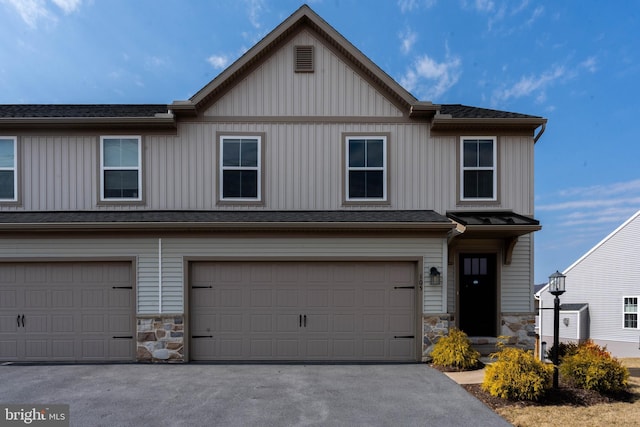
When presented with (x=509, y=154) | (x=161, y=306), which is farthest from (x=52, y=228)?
(x=509, y=154)

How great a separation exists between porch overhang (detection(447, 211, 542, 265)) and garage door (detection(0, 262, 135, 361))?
7503 millimetres

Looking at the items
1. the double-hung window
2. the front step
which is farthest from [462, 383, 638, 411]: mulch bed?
the double-hung window

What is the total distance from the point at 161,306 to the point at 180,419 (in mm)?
3481

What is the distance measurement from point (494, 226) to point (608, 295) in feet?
57.3

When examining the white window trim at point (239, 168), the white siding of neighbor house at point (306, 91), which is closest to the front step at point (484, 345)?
the white siding of neighbor house at point (306, 91)

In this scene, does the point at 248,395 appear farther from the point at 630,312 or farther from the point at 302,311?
the point at 630,312

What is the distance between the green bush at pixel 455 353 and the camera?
25.3 feet

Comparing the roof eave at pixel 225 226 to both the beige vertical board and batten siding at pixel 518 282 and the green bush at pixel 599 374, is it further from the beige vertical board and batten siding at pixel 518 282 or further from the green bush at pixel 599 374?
the green bush at pixel 599 374

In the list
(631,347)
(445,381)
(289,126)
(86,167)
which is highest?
(289,126)

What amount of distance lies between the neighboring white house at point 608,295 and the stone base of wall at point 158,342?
54.2 feet

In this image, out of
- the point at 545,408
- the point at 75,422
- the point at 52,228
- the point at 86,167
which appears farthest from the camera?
the point at 86,167

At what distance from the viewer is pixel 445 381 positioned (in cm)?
700

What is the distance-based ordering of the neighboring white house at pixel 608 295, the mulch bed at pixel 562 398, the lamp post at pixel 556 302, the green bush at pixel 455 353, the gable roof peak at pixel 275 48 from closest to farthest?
1. the mulch bed at pixel 562 398
2. the lamp post at pixel 556 302
3. the green bush at pixel 455 353
4. the gable roof peak at pixel 275 48
5. the neighboring white house at pixel 608 295

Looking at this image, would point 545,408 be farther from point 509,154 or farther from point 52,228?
point 52,228
